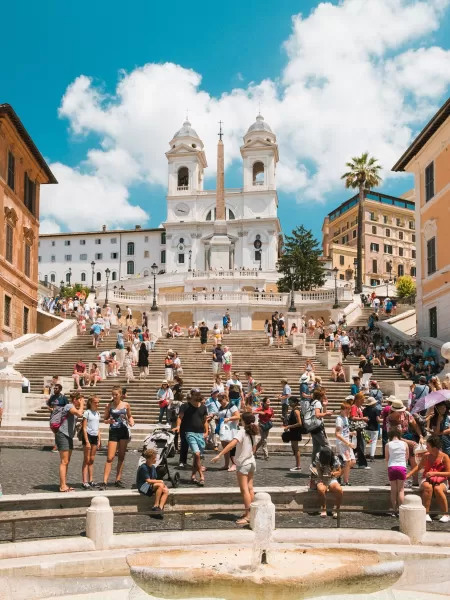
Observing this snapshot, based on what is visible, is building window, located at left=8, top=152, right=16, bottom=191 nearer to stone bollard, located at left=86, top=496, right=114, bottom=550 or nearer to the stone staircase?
the stone staircase

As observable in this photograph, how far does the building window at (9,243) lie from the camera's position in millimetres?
30723

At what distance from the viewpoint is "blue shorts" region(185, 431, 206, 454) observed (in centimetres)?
1157

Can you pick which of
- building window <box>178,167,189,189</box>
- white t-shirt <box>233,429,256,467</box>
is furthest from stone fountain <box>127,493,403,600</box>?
building window <box>178,167,189,189</box>

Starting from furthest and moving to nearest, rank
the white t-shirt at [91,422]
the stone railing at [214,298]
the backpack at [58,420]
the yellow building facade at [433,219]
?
the stone railing at [214,298] < the yellow building facade at [433,219] < the white t-shirt at [91,422] < the backpack at [58,420]

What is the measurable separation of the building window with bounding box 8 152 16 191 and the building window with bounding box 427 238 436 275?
1886 cm

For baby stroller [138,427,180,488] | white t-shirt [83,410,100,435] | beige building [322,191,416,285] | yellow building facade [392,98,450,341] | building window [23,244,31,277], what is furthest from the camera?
beige building [322,191,416,285]

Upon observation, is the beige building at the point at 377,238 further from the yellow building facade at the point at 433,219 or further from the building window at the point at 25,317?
the building window at the point at 25,317

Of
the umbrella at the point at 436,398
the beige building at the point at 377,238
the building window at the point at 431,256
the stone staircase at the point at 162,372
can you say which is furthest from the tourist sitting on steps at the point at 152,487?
the beige building at the point at 377,238

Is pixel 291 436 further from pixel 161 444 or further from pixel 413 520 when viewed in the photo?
pixel 413 520

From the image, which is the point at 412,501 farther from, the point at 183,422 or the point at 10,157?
the point at 10,157

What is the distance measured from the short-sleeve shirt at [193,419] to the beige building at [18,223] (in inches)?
762

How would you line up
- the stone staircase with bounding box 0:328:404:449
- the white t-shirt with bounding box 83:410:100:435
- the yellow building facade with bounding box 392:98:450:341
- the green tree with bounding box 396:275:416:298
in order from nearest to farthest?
the white t-shirt with bounding box 83:410:100:435
the stone staircase with bounding box 0:328:404:449
the yellow building facade with bounding box 392:98:450:341
the green tree with bounding box 396:275:416:298

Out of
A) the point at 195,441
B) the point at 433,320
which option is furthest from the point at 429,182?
the point at 195,441

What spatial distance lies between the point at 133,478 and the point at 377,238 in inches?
3585
